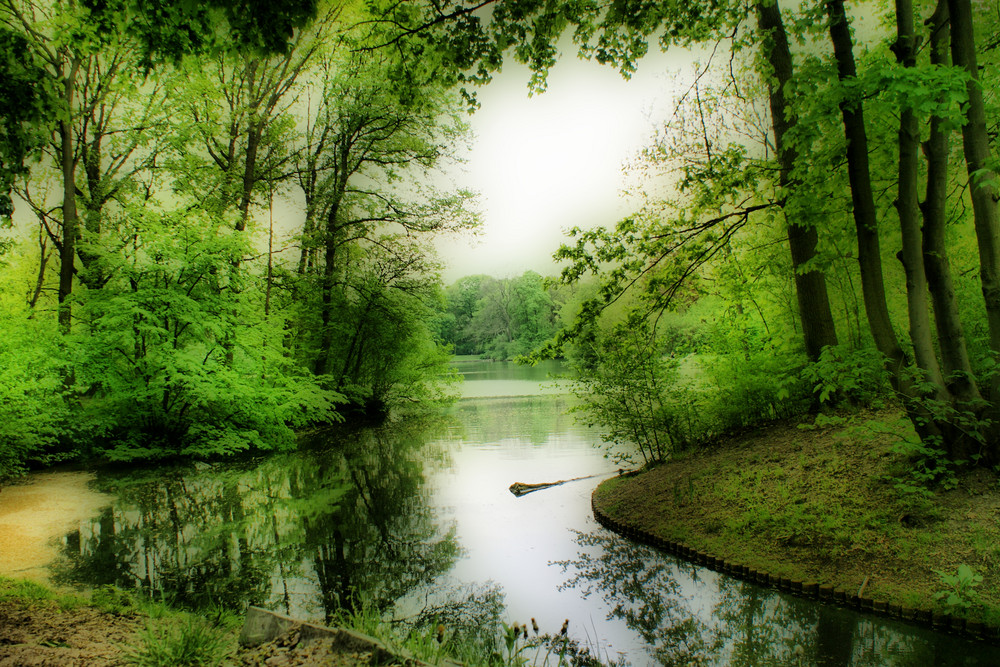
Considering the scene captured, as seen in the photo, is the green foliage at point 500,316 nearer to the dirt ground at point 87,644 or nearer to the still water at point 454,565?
the still water at point 454,565

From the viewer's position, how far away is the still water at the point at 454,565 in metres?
4.33

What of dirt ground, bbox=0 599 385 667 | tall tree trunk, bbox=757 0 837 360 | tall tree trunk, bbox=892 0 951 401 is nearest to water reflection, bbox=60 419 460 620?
dirt ground, bbox=0 599 385 667

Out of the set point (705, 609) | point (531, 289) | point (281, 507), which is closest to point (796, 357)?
point (705, 609)

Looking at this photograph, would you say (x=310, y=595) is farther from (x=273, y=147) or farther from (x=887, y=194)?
(x=273, y=147)

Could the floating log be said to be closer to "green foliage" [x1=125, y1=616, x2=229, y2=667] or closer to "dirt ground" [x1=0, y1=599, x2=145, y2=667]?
"dirt ground" [x1=0, y1=599, x2=145, y2=667]

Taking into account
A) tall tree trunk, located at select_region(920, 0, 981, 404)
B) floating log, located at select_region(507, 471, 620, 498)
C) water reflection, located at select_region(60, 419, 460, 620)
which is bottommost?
floating log, located at select_region(507, 471, 620, 498)

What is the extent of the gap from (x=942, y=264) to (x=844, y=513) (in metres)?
2.60

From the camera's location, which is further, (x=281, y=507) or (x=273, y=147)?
(x=273, y=147)

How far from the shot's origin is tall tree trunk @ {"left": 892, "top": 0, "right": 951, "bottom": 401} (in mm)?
4918

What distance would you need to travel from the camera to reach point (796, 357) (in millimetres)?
7051

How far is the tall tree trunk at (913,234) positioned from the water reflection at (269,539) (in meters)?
5.41

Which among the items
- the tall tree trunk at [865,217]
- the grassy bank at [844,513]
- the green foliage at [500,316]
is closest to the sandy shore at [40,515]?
the grassy bank at [844,513]

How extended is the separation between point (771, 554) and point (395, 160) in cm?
1756

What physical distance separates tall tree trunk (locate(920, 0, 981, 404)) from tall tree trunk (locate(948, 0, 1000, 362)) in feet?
0.54
